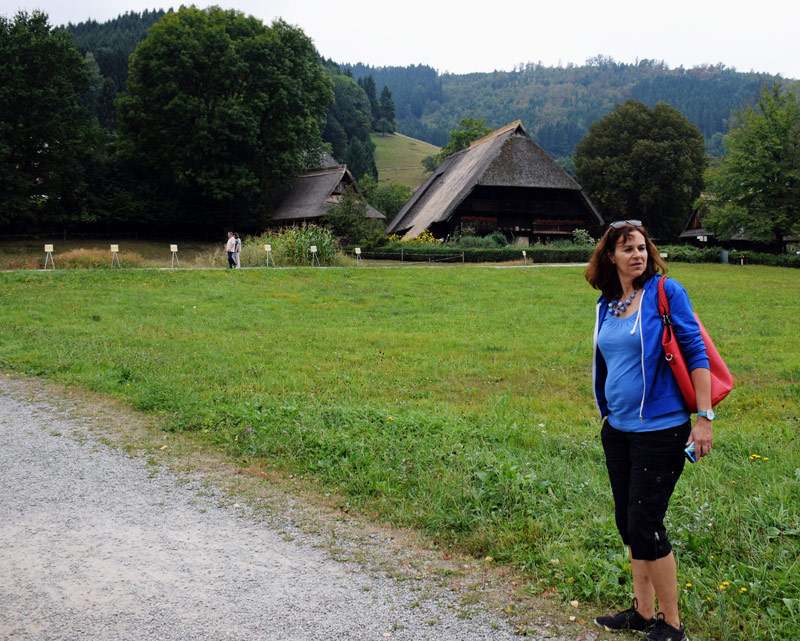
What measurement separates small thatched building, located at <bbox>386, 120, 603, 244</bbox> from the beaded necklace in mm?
35488

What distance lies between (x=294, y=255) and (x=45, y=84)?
23.8m

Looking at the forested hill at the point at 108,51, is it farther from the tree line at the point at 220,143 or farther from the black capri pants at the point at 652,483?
the black capri pants at the point at 652,483

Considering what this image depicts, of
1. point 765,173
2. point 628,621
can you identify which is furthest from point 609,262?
point 765,173

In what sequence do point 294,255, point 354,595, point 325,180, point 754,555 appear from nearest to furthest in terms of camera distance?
1. point 354,595
2. point 754,555
3. point 294,255
4. point 325,180

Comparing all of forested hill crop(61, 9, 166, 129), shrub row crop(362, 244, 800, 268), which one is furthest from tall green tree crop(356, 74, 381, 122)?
shrub row crop(362, 244, 800, 268)

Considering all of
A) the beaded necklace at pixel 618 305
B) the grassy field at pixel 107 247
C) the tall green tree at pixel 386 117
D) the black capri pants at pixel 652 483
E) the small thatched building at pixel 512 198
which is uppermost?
the tall green tree at pixel 386 117

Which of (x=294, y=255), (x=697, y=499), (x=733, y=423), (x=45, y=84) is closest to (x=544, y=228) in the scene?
(x=294, y=255)

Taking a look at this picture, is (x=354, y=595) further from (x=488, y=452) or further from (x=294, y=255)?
(x=294, y=255)

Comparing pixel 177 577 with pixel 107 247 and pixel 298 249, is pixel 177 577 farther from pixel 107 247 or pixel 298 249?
pixel 107 247

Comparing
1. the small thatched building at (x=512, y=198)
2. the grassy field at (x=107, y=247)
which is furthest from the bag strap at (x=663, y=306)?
the small thatched building at (x=512, y=198)

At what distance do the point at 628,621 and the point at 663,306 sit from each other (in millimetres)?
1650

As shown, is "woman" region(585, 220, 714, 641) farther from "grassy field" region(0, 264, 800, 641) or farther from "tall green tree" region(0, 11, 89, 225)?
"tall green tree" region(0, 11, 89, 225)

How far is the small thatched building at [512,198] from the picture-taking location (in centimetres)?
4038

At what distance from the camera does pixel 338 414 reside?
700 centimetres
